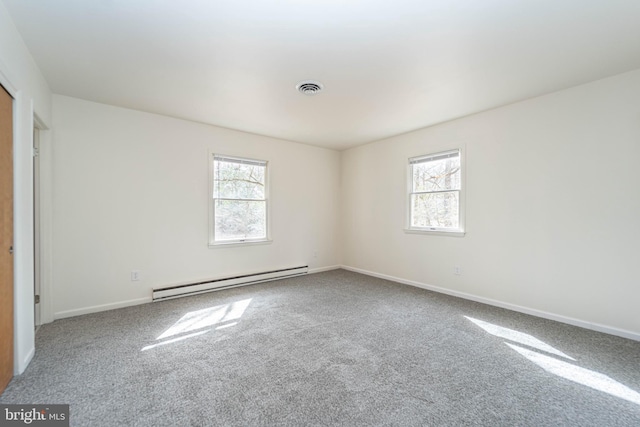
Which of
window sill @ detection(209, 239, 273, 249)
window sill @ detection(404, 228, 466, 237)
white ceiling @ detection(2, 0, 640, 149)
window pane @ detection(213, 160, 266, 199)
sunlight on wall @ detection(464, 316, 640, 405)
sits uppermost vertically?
white ceiling @ detection(2, 0, 640, 149)

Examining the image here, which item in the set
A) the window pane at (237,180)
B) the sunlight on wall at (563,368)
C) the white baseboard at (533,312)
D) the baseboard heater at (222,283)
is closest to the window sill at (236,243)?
the baseboard heater at (222,283)

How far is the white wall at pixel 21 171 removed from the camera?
6.43ft


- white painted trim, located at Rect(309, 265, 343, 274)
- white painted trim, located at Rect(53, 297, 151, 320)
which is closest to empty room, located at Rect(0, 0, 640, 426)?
white painted trim, located at Rect(53, 297, 151, 320)

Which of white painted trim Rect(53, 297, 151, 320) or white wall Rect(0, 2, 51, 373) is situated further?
white painted trim Rect(53, 297, 151, 320)

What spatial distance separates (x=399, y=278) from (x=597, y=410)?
3091mm

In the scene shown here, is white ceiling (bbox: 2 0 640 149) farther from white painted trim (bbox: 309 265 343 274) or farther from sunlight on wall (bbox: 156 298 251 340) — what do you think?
white painted trim (bbox: 309 265 343 274)

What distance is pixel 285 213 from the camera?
513 centimetres

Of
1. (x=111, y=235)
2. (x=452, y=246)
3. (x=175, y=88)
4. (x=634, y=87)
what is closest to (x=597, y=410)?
(x=452, y=246)

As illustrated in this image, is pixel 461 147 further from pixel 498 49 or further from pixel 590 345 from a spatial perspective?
pixel 590 345

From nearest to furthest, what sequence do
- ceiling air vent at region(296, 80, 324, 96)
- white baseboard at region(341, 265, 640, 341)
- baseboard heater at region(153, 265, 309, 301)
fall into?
1. white baseboard at region(341, 265, 640, 341)
2. ceiling air vent at region(296, 80, 324, 96)
3. baseboard heater at region(153, 265, 309, 301)

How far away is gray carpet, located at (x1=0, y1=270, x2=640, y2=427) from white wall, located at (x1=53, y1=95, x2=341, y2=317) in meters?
0.47

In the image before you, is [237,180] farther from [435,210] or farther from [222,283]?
[435,210]

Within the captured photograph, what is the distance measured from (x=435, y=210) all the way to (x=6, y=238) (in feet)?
15.1

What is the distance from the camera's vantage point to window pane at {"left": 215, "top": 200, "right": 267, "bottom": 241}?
173 inches
